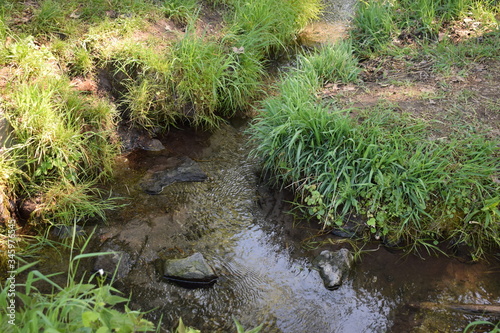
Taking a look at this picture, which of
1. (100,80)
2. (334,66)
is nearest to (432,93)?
(334,66)

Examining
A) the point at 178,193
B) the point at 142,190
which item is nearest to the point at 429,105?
the point at 178,193

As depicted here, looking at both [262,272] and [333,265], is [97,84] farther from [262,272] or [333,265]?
[333,265]

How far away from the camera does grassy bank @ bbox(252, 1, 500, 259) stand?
4.31 meters

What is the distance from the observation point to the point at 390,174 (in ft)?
14.5

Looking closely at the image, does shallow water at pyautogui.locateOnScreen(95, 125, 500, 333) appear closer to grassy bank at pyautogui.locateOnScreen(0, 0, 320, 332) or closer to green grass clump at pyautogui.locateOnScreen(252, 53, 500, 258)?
green grass clump at pyautogui.locateOnScreen(252, 53, 500, 258)

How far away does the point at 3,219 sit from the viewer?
4.14 meters

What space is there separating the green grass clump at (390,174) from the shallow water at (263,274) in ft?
0.90

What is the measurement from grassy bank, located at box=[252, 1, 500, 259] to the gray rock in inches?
15.4

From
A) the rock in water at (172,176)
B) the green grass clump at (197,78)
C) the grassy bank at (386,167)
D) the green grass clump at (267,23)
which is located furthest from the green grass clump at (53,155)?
the green grass clump at (267,23)

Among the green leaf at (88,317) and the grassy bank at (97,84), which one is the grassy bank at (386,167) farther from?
the green leaf at (88,317)

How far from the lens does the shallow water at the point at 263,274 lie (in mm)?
3715

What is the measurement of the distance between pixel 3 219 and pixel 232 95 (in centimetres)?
333

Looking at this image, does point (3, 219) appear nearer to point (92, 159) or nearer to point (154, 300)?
point (92, 159)

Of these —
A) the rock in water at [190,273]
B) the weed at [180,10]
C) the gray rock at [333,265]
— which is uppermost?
the weed at [180,10]
